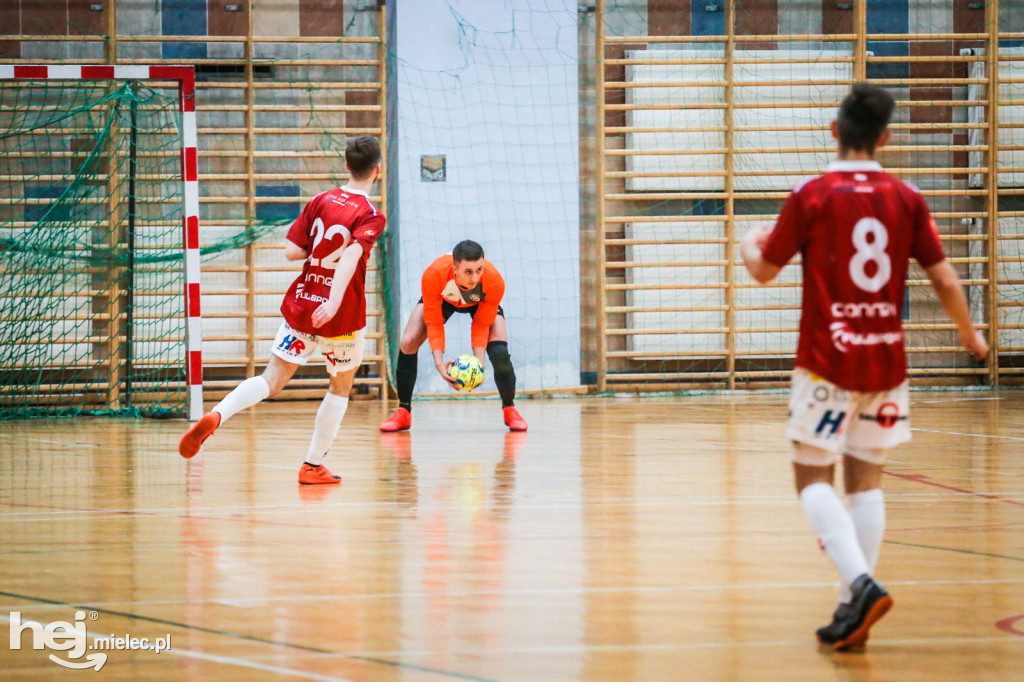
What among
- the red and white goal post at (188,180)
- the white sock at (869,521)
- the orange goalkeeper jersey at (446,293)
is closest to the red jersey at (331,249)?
the orange goalkeeper jersey at (446,293)

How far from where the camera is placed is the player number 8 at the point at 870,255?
2684 millimetres

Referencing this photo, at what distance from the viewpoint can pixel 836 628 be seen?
249cm

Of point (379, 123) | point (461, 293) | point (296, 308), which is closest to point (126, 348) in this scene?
point (379, 123)

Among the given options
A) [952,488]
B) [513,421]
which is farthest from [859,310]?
[513,421]

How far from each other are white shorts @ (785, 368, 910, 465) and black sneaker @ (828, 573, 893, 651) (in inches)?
14.1

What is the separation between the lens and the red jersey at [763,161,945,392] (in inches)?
105

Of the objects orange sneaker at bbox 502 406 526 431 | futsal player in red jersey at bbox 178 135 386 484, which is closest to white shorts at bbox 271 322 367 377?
futsal player in red jersey at bbox 178 135 386 484

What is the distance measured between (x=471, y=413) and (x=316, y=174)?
9.78ft

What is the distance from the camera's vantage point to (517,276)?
1109 centimetres

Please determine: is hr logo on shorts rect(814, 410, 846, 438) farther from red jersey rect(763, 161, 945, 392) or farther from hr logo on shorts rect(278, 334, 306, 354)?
hr logo on shorts rect(278, 334, 306, 354)

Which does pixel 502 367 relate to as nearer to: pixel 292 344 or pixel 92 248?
pixel 292 344

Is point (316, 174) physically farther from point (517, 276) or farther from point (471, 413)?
point (471, 413)

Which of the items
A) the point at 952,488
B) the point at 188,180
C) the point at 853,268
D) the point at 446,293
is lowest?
the point at 952,488

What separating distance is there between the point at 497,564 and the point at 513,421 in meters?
4.34
